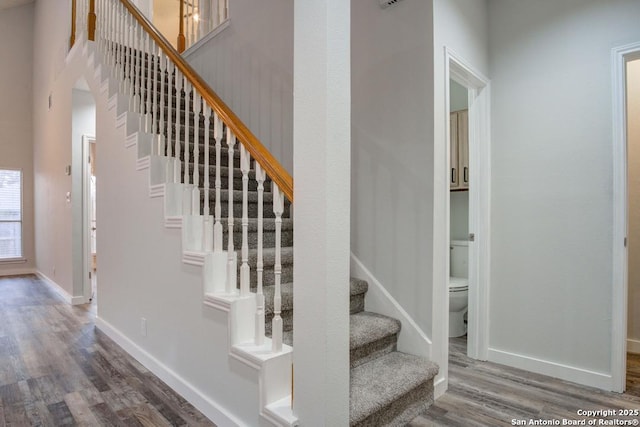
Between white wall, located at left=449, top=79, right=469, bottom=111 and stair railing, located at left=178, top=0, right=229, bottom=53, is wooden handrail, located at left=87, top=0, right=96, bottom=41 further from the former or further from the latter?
white wall, located at left=449, top=79, right=469, bottom=111

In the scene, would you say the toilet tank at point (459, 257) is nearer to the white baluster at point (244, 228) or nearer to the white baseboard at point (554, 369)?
the white baseboard at point (554, 369)

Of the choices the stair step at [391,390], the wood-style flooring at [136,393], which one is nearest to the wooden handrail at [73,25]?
the wood-style flooring at [136,393]

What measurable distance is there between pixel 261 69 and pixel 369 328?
255 cm

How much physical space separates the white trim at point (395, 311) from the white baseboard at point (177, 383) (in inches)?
43.5

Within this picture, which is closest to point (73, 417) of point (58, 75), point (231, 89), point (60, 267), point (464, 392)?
point (464, 392)

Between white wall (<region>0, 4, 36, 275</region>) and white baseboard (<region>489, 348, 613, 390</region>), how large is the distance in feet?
24.9

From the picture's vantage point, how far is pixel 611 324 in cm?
229

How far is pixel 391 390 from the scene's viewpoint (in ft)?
6.17

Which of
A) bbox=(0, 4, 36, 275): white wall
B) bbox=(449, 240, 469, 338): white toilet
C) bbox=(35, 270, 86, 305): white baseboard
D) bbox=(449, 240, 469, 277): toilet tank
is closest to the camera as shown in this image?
bbox=(449, 240, 469, 338): white toilet

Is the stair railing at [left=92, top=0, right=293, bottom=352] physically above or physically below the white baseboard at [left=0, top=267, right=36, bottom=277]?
above

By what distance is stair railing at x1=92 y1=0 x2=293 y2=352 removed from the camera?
1.77 meters

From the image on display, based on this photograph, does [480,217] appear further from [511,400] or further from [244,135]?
[244,135]

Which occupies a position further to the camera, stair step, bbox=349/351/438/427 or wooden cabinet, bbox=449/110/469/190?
wooden cabinet, bbox=449/110/469/190

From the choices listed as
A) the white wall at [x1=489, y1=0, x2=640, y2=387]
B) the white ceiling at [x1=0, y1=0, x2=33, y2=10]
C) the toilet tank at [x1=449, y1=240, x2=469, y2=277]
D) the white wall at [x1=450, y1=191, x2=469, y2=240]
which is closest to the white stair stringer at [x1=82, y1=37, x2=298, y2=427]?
the white wall at [x1=489, y1=0, x2=640, y2=387]
